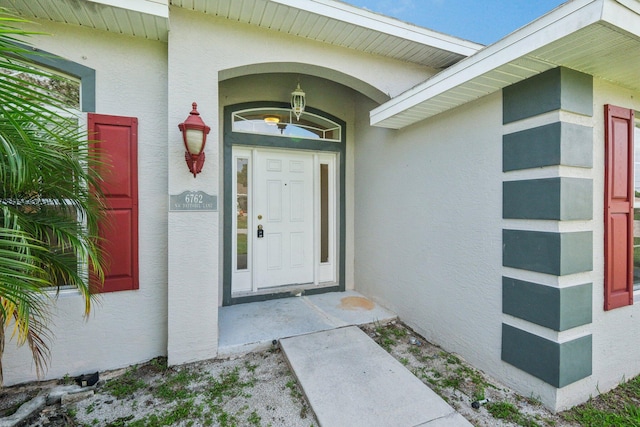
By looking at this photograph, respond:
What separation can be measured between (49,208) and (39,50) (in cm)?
142

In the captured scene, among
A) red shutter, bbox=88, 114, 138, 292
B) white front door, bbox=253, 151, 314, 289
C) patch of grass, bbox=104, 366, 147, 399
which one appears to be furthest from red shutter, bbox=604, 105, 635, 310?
red shutter, bbox=88, 114, 138, 292

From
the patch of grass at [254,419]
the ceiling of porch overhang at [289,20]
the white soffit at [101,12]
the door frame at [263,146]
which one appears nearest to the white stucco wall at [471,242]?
the door frame at [263,146]

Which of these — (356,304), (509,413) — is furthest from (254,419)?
(356,304)

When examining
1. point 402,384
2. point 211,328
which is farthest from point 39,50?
point 402,384

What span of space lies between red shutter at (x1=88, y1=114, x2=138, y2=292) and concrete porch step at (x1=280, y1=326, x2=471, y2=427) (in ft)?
5.51

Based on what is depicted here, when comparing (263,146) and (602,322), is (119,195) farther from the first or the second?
(602,322)

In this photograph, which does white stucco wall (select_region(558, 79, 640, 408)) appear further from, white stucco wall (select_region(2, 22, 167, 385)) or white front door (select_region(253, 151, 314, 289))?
white stucco wall (select_region(2, 22, 167, 385))

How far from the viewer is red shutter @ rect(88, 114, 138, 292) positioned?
8.61 feet

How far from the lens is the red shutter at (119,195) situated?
2625 millimetres

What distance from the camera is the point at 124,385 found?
2.48m

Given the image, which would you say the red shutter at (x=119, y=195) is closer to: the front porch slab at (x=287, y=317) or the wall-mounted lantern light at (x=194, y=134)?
the wall-mounted lantern light at (x=194, y=134)

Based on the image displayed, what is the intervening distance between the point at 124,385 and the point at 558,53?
4.16 metres

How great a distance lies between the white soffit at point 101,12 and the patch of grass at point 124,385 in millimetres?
3107

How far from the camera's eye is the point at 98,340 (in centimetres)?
266
